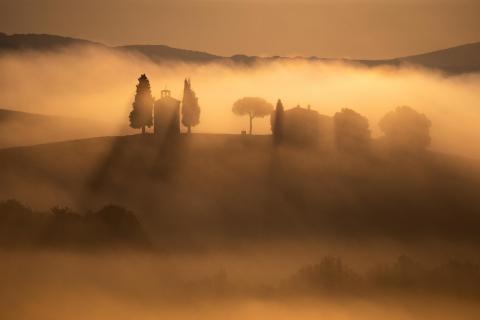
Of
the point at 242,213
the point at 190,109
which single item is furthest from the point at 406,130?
the point at 242,213

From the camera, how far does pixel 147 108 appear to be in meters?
93.8

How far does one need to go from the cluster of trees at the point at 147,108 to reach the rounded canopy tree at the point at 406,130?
26470mm

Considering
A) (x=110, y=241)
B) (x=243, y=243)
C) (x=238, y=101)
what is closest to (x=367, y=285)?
(x=243, y=243)

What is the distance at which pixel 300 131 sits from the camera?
298 feet

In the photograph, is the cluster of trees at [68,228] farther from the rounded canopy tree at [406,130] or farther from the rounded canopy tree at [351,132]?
the rounded canopy tree at [406,130]

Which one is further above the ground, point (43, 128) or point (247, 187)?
point (43, 128)

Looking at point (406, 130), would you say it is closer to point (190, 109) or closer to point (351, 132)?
point (351, 132)

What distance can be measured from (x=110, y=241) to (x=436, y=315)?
31995mm

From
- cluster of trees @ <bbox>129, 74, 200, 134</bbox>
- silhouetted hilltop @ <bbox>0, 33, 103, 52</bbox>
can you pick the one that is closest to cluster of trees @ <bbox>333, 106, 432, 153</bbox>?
cluster of trees @ <bbox>129, 74, 200, 134</bbox>

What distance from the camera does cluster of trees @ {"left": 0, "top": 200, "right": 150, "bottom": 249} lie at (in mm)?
67688

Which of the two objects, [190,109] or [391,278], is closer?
[391,278]

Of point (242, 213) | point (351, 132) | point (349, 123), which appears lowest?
point (242, 213)

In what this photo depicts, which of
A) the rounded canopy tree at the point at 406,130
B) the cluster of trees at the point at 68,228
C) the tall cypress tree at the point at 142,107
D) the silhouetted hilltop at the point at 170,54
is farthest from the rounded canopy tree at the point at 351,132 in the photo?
the silhouetted hilltop at the point at 170,54

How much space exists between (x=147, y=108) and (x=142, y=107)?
0.68m
